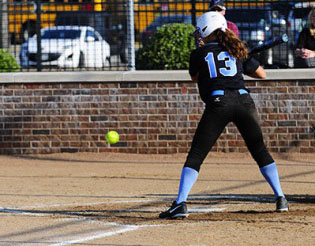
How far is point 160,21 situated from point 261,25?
1.79 m

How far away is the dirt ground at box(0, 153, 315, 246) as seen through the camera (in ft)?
22.4

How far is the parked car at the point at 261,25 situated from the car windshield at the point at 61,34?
2849 millimetres

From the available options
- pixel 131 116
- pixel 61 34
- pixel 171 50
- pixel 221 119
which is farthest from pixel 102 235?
Result: pixel 61 34

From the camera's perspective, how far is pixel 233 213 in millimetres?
7965

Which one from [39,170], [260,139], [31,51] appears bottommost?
[39,170]

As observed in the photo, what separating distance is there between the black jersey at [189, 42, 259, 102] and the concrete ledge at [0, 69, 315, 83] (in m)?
5.35

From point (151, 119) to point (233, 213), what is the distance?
17.7ft

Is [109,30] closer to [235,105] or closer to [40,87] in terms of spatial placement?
[40,87]

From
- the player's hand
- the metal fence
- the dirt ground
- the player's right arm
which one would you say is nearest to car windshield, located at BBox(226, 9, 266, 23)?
the metal fence

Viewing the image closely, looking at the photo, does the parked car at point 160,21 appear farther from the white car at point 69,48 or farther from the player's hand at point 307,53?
the player's hand at point 307,53

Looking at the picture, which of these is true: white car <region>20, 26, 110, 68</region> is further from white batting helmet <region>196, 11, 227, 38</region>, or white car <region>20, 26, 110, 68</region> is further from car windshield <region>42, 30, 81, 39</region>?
white batting helmet <region>196, 11, 227, 38</region>

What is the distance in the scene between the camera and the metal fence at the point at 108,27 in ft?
44.7

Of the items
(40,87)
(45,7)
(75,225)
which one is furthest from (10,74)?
(75,225)

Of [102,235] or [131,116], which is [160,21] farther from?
[102,235]
